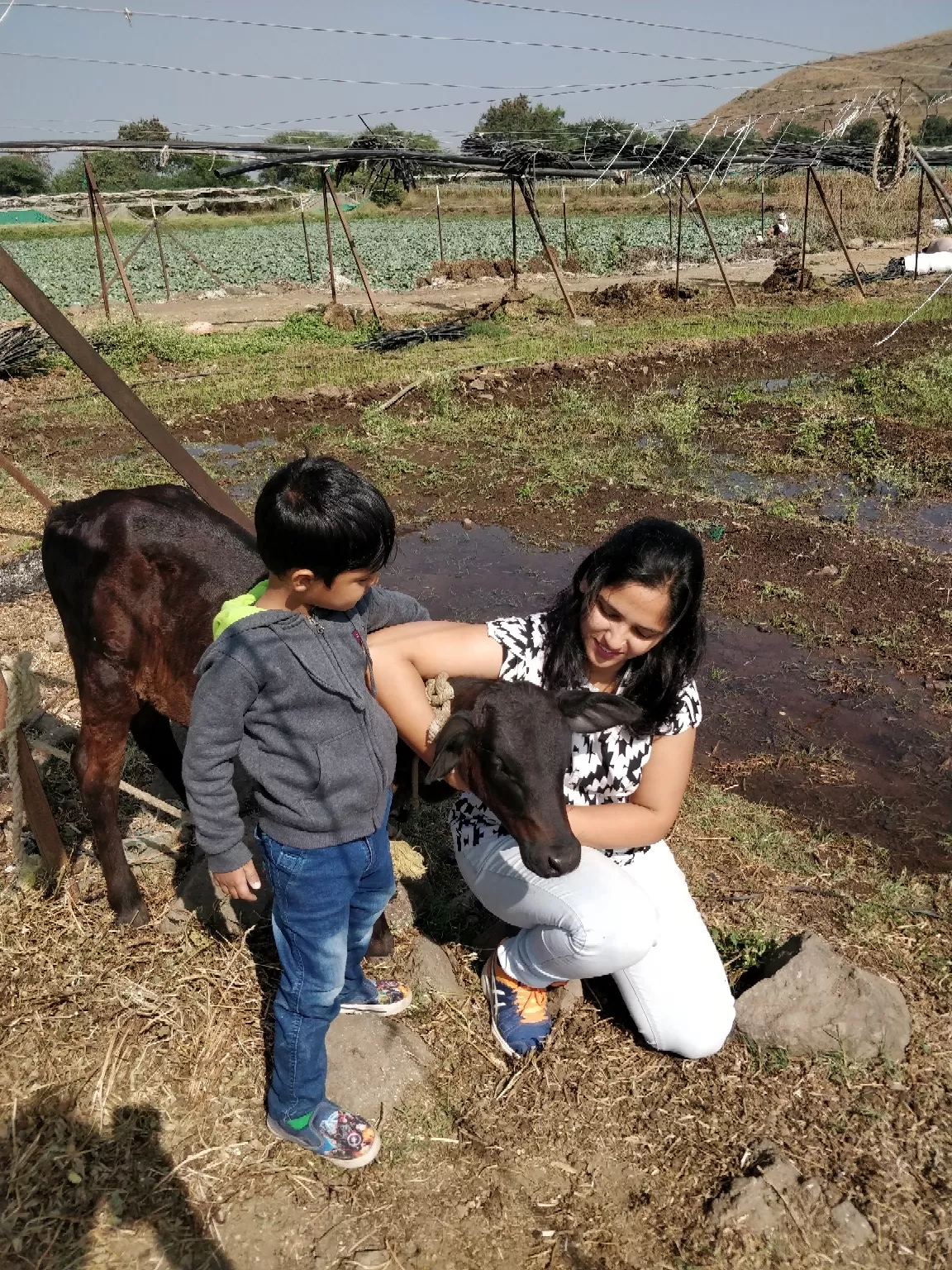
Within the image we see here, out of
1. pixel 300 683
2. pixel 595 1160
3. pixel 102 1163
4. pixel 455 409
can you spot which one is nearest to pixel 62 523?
pixel 300 683

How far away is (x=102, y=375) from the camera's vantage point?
335cm

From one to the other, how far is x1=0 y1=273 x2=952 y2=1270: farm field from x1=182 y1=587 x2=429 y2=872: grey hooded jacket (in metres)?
0.94

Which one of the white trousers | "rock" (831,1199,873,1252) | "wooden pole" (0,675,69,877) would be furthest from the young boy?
"rock" (831,1199,873,1252)

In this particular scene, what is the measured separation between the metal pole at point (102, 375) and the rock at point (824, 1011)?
2580 millimetres

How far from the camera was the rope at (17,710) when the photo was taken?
3023 mm

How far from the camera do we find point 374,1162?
2.55 meters

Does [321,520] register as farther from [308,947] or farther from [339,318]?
[339,318]

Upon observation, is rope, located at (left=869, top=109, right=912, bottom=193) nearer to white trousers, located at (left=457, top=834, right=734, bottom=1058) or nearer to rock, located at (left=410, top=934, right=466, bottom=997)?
white trousers, located at (left=457, top=834, right=734, bottom=1058)

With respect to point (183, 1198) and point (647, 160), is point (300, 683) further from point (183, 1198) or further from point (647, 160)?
point (647, 160)

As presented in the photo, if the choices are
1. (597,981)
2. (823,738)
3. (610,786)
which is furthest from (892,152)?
(597,981)

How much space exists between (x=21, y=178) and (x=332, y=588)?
6900cm

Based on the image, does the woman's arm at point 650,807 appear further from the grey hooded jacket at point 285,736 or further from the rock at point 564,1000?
the grey hooded jacket at point 285,736

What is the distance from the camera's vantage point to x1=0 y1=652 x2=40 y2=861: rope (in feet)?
9.92

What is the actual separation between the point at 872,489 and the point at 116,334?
481 inches
